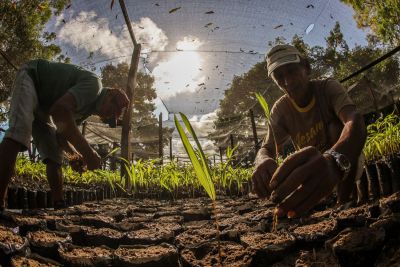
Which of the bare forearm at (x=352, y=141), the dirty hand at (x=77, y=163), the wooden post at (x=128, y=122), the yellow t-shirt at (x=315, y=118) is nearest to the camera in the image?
the bare forearm at (x=352, y=141)

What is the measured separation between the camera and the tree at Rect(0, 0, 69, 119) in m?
7.90

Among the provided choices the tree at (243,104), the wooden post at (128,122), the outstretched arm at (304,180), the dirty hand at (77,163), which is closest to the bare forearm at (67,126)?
the dirty hand at (77,163)

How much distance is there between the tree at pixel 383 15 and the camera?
652cm

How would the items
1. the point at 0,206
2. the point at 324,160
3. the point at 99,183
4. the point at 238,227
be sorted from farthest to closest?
1. the point at 99,183
2. the point at 0,206
3. the point at 238,227
4. the point at 324,160

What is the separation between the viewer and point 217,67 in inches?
360

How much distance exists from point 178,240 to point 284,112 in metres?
1.05

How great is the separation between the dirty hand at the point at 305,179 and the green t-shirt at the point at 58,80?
5.13ft

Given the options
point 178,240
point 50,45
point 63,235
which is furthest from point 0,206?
point 50,45

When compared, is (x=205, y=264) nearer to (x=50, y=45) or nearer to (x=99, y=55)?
(x=99, y=55)

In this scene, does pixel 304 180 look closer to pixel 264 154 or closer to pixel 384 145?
pixel 264 154

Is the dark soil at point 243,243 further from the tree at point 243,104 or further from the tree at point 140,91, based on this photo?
the tree at point 140,91

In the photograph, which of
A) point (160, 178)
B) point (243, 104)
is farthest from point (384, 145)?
point (243, 104)

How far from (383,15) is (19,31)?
30.9ft

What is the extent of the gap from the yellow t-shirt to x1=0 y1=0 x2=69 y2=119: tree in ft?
26.5
